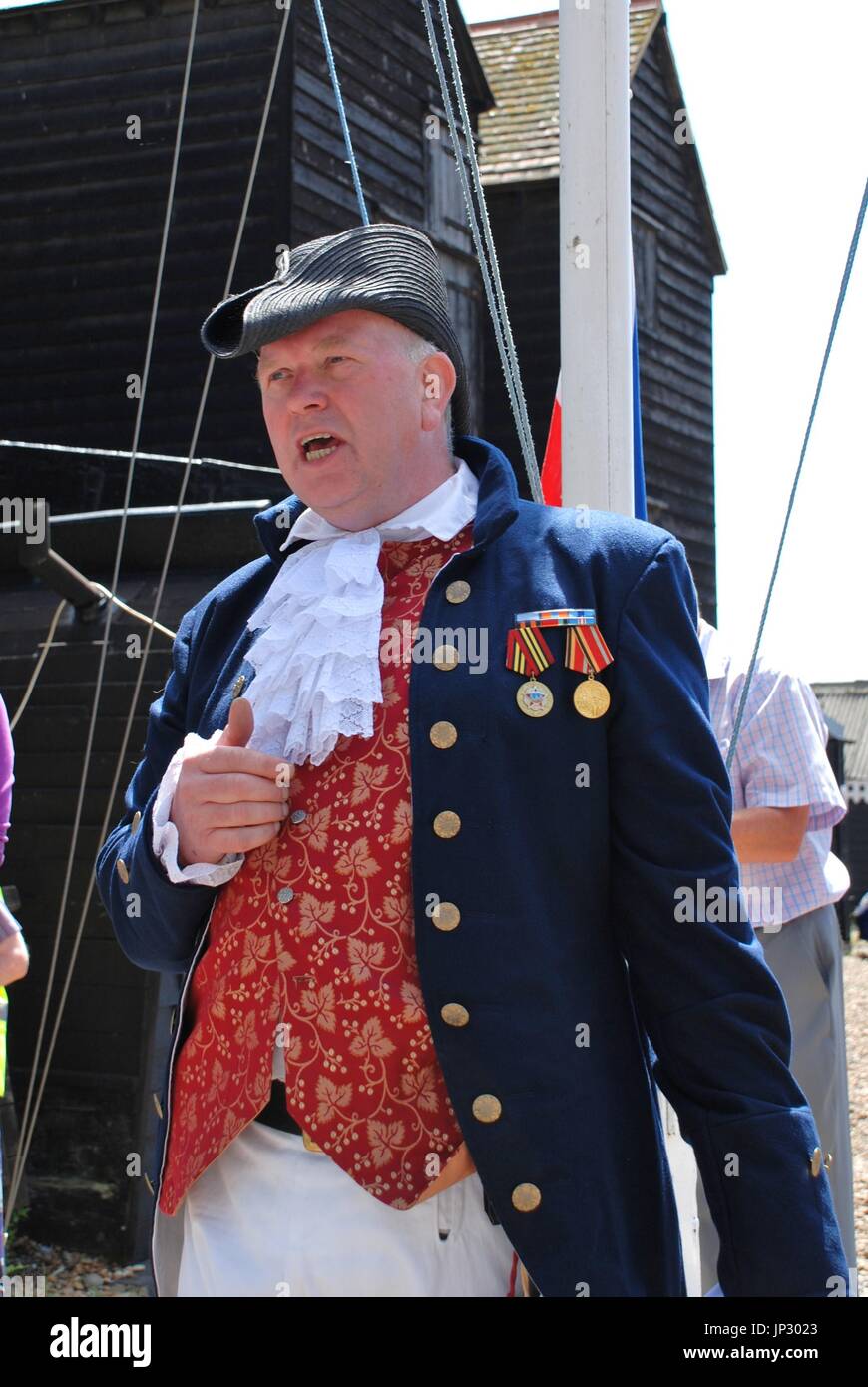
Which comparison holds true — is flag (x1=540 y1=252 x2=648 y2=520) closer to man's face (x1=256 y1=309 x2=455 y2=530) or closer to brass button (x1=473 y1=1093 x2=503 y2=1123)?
man's face (x1=256 y1=309 x2=455 y2=530)

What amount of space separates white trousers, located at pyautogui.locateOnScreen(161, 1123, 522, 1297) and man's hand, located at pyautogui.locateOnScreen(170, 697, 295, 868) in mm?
306

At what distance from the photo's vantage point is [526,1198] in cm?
131

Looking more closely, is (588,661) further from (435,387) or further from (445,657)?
(435,387)

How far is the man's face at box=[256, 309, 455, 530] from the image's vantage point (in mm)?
1542

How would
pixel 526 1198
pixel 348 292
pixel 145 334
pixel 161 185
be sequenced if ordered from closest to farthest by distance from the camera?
1. pixel 526 1198
2. pixel 348 292
3. pixel 161 185
4. pixel 145 334

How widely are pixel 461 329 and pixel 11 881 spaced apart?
7.39 meters

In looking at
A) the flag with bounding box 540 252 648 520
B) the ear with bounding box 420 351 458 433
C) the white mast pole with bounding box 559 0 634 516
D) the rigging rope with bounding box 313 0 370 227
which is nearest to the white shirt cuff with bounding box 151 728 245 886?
the ear with bounding box 420 351 458 433

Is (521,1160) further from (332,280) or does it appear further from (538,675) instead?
(332,280)

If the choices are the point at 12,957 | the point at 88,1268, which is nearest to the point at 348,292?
the point at 12,957

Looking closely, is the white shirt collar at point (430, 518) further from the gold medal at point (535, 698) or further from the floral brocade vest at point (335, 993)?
the gold medal at point (535, 698)

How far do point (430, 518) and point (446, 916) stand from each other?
1.59 ft

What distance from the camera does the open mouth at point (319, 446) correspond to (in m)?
1.55
